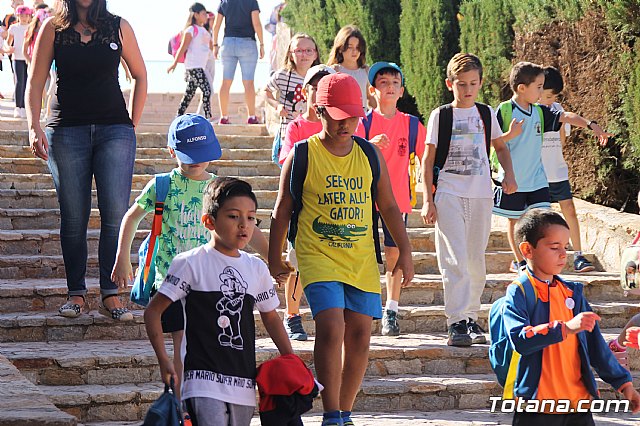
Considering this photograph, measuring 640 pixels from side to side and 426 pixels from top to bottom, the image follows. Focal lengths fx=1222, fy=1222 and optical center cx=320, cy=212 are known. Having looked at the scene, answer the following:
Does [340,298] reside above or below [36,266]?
above

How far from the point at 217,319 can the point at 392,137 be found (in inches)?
143

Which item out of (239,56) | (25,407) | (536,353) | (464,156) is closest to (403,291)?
(464,156)

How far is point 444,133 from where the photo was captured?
779 centimetres

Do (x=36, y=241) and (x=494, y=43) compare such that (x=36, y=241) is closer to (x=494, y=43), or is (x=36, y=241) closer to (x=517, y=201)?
(x=517, y=201)

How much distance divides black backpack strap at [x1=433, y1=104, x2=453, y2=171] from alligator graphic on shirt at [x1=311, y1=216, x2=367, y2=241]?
199 centimetres

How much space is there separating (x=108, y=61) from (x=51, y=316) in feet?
5.46

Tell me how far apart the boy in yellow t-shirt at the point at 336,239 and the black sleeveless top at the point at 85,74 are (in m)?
1.85

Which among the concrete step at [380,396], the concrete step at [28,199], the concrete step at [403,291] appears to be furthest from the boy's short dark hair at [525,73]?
the concrete step at [28,199]

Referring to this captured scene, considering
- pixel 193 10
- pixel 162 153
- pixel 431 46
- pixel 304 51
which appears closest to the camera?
pixel 304 51

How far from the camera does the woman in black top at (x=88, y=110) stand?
24.2 ft

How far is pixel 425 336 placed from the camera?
8266 millimetres

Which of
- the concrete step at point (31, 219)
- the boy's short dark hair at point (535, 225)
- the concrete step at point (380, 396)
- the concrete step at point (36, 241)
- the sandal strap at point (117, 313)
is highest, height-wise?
the boy's short dark hair at point (535, 225)

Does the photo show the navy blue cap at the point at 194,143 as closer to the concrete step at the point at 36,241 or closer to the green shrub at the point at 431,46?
the concrete step at the point at 36,241

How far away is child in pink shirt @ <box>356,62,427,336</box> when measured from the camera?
803 cm
